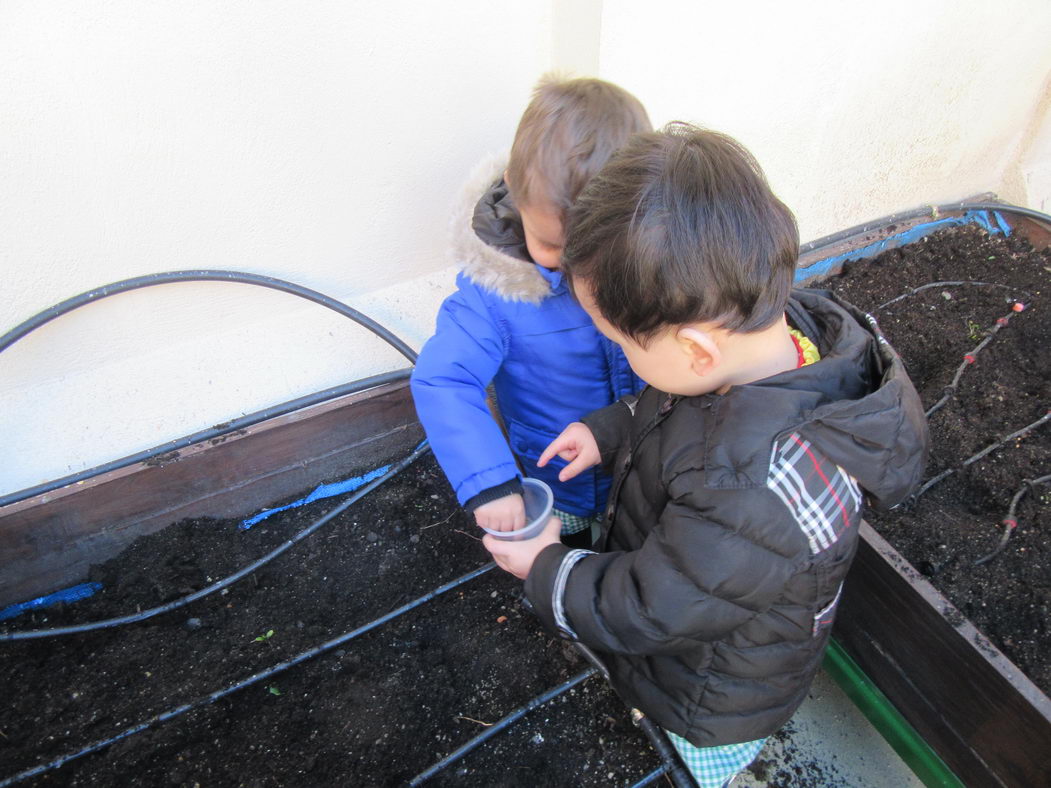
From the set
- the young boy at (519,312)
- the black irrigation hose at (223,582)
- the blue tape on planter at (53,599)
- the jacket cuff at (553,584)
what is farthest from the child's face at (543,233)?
the blue tape on planter at (53,599)

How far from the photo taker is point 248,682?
1.91 m

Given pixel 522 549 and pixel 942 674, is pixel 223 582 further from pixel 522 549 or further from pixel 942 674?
pixel 942 674

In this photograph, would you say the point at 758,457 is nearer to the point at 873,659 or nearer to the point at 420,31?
the point at 873,659

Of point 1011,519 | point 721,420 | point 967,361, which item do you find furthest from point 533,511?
point 967,361

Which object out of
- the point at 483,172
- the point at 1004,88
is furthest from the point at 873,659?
the point at 1004,88

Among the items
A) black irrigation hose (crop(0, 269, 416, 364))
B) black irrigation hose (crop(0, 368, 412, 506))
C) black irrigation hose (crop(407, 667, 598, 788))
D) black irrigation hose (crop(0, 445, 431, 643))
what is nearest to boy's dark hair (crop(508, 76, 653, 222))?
black irrigation hose (crop(0, 269, 416, 364))

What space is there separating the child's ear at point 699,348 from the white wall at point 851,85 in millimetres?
1291

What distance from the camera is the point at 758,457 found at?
103 cm

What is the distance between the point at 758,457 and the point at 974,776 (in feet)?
3.85

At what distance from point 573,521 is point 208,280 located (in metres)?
1.32

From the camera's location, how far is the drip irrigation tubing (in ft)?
5.92

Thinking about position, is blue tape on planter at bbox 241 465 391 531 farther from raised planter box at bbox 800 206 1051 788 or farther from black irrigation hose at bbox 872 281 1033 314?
black irrigation hose at bbox 872 281 1033 314

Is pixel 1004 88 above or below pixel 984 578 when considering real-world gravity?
above

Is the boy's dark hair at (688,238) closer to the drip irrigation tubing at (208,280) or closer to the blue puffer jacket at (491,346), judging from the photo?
the blue puffer jacket at (491,346)
